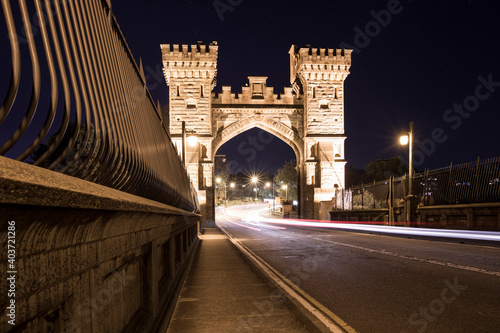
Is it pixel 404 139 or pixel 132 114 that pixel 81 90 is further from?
pixel 404 139

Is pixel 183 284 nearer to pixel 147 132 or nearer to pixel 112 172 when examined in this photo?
pixel 147 132

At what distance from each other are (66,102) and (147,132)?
2.57 meters

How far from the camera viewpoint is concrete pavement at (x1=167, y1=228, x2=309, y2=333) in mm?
4645

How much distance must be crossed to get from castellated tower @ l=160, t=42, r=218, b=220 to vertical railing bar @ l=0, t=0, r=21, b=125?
35.0 metres

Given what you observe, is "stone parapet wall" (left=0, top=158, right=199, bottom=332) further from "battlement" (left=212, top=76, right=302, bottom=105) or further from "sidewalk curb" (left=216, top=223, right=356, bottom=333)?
"battlement" (left=212, top=76, right=302, bottom=105)

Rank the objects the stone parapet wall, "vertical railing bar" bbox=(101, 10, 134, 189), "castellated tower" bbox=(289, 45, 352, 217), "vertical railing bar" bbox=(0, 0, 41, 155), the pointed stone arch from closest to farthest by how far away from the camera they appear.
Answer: the stone parapet wall, "vertical railing bar" bbox=(0, 0, 41, 155), "vertical railing bar" bbox=(101, 10, 134, 189), "castellated tower" bbox=(289, 45, 352, 217), the pointed stone arch

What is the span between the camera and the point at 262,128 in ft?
130

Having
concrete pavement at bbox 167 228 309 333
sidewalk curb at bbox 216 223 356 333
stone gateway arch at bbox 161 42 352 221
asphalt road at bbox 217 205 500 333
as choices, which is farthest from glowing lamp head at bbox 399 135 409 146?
stone gateway arch at bbox 161 42 352 221

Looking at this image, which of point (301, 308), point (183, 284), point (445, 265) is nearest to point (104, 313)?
point (301, 308)

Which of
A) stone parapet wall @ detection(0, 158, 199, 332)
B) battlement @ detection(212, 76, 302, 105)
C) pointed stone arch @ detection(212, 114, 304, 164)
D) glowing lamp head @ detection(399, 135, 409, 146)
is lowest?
stone parapet wall @ detection(0, 158, 199, 332)

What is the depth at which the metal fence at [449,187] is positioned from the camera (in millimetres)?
15102

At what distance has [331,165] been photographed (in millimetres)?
37438

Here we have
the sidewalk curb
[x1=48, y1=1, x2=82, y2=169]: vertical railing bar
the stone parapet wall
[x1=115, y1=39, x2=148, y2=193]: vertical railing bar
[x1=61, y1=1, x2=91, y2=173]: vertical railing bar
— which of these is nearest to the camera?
the stone parapet wall

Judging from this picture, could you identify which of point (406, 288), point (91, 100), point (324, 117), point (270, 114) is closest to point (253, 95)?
point (270, 114)
